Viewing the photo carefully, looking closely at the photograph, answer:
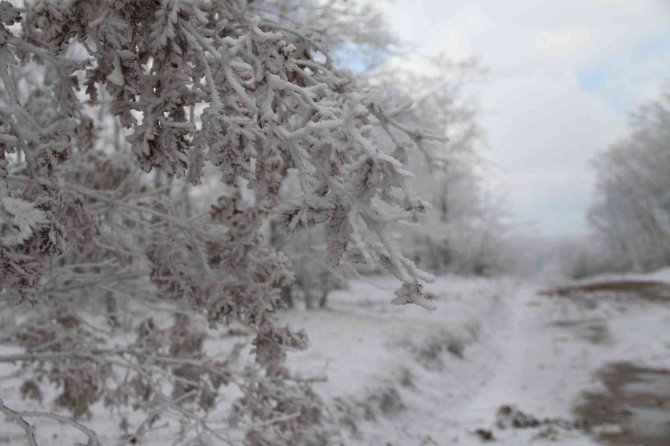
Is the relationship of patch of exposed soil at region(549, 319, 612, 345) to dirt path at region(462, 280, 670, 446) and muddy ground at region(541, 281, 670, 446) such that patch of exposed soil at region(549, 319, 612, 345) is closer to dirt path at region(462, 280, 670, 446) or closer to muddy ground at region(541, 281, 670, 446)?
dirt path at region(462, 280, 670, 446)

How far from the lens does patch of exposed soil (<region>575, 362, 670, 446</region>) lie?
5324 millimetres

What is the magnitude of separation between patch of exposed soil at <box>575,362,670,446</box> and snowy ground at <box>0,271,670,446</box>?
108 millimetres

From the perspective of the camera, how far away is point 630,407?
20.7 ft

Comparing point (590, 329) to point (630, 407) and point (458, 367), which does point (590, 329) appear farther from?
point (630, 407)

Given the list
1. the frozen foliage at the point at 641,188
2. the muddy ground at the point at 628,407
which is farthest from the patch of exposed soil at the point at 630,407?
the frozen foliage at the point at 641,188

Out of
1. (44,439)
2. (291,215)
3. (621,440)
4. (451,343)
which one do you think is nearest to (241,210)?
(291,215)

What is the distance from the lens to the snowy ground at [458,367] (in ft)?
18.9

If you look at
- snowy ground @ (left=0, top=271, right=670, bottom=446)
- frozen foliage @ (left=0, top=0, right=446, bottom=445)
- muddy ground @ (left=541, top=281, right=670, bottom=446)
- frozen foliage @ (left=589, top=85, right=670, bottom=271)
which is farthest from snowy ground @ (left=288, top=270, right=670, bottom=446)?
frozen foliage @ (left=589, top=85, right=670, bottom=271)

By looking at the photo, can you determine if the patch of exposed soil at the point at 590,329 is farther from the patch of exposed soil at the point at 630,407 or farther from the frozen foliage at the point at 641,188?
the frozen foliage at the point at 641,188

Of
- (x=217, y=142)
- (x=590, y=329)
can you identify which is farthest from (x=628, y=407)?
(x=590, y=329)

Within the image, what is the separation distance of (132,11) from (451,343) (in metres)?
9.27

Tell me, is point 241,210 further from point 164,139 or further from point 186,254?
point 164,139

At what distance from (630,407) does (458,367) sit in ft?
10.6

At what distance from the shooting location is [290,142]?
5.53ft
